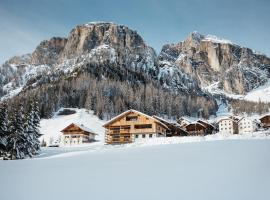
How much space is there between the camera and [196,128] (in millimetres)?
→ 98312

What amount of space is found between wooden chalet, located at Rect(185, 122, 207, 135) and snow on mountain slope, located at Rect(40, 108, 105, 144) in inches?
1066

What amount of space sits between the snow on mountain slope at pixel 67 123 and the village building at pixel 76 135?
3882 millimetres

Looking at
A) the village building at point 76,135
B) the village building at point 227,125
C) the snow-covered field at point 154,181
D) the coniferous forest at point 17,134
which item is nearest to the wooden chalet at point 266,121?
the village building at point 227,125

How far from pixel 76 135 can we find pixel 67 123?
2097 centimetres

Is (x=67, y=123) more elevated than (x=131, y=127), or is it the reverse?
(x=67, y=123)

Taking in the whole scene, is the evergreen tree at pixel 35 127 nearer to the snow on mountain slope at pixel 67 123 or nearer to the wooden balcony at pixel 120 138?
the wooden balcony at pixel 120 138

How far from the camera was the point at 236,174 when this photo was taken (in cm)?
1198

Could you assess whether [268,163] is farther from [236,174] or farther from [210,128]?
[210,128]

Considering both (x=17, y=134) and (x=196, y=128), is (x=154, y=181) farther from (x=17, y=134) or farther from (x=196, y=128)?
(x=196, y=128)

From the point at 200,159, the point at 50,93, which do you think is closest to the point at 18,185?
the point at 200,159

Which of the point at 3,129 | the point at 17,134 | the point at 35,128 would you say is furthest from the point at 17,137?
the point at 35,128

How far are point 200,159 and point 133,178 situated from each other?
4.77 m

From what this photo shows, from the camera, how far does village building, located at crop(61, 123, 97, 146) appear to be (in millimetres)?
89938

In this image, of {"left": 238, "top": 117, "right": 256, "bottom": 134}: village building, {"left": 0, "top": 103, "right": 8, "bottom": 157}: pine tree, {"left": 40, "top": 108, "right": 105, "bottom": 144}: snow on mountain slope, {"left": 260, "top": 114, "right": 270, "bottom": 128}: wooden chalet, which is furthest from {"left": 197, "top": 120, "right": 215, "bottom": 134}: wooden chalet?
{"left": 0, "top": 103, "right": 8, "bottom": 157}: pine tree
